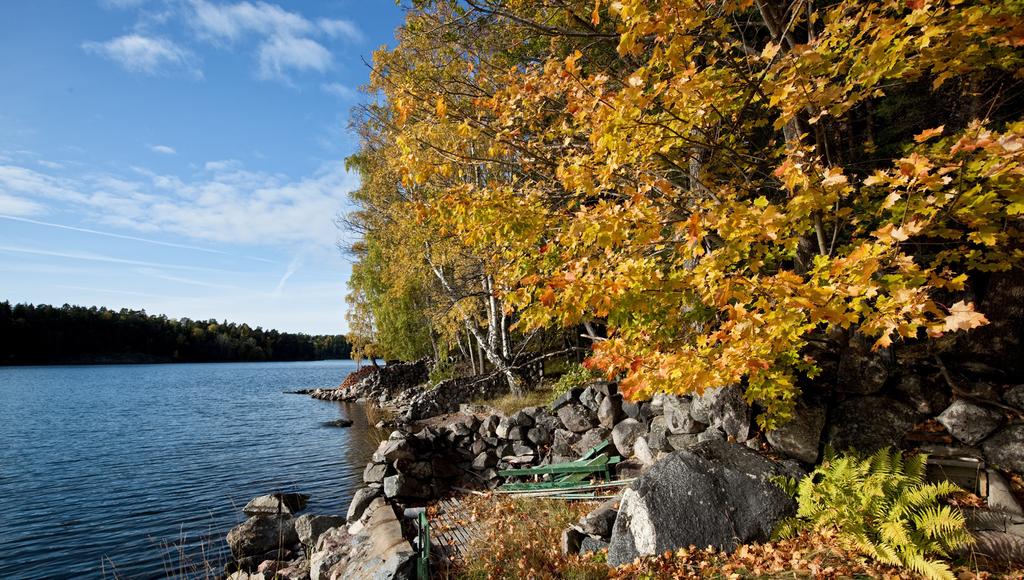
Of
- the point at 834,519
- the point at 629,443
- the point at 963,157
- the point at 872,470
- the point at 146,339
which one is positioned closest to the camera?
the point at 963,157

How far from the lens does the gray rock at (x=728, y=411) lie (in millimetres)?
7250

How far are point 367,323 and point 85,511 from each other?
21534mm

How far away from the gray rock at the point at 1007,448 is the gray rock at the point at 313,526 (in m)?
11.0

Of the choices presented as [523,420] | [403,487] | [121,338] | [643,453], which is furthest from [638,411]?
[121,338]

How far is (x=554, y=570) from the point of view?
5.80 metres

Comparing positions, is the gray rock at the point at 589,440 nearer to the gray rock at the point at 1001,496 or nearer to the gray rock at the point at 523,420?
the gray rock at the point at 523,420

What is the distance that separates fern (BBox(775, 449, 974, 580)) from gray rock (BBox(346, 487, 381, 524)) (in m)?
8.43

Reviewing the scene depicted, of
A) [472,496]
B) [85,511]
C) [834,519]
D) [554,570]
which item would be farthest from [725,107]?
[85,511]

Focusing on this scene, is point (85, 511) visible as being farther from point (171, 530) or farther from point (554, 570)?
point (554, 570)

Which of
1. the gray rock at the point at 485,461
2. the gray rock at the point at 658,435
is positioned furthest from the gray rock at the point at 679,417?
the gray rock at the point at 485,461

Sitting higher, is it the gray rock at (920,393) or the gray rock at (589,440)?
the gray rock at (920,393)

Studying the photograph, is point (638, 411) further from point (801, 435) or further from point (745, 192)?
point (745, 192)

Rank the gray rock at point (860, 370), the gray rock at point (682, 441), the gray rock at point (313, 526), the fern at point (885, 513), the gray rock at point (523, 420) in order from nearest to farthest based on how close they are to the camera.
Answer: the fern at point (885, 513)
the gray rock at point (860, 370)
the gray rock at point (682, 441)
the gray rock at point (313, 526)
the gray rock at point (523, 420)

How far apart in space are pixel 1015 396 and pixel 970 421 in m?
0.68
